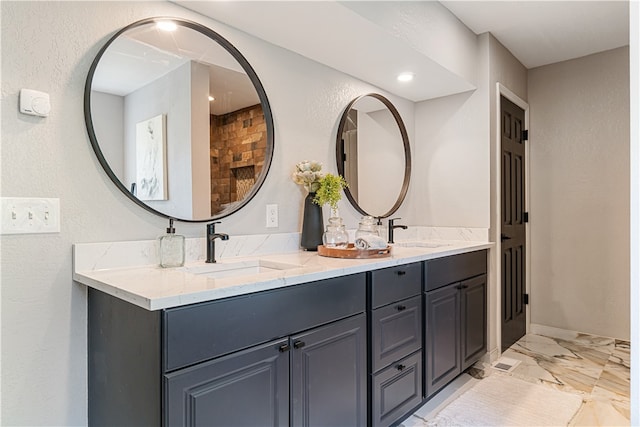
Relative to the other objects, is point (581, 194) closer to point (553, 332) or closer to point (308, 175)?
point (553, 332)

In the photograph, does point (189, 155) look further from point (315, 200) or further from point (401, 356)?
point (401, 356)

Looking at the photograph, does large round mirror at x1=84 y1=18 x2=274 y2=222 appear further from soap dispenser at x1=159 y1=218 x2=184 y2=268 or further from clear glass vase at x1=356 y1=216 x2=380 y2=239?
clear glass vase at x1=356 y1=216 x2=380 y2=239

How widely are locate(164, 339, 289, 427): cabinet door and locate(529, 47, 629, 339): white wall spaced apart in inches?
121

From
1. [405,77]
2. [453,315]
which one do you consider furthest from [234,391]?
[405,77]

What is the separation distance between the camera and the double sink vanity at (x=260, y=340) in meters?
1.09

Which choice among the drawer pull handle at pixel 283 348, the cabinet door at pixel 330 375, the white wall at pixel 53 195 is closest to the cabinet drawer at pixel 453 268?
the cabinet door at pixel 330 375

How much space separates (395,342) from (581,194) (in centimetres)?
251

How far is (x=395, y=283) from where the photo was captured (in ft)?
6.17

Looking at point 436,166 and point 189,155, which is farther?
point 436,166

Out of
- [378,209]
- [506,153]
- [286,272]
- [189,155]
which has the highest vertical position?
[506,153]

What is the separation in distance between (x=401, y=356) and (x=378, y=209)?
3.74 ft

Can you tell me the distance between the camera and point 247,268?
176cm

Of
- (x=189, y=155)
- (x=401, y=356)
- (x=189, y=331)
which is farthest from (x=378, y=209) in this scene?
(x=189, y=331)

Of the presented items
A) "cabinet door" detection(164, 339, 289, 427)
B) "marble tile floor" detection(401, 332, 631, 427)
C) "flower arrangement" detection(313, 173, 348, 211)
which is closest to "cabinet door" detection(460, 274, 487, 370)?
"marble tile floor" detection(401, 332, 631, 427)
